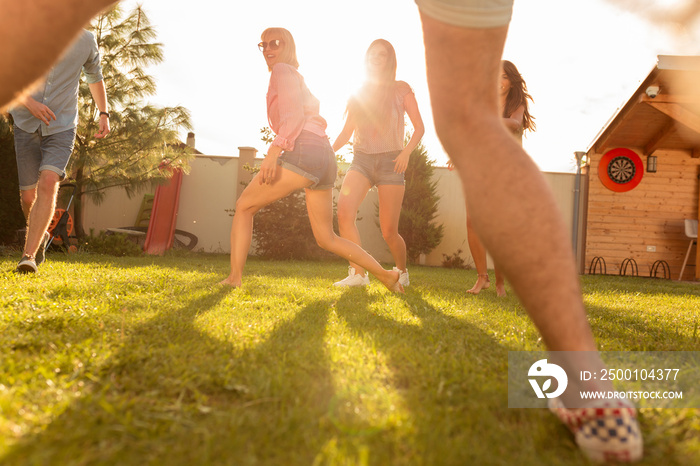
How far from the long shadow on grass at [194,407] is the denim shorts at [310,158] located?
1630 mm

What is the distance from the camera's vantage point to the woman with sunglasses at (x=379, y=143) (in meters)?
4.16

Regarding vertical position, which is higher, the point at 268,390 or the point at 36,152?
the point at 36,152

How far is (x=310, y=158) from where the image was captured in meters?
3.19

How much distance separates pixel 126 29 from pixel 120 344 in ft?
29.7

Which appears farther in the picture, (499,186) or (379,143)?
(379,143)

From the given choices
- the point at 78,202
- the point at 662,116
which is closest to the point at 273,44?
the point at 78,202

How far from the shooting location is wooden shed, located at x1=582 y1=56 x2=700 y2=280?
1209cm

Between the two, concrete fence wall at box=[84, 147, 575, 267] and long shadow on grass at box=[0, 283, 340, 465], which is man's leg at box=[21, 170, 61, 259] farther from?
concrete fence wall at box=[84, 147, 575, 267]

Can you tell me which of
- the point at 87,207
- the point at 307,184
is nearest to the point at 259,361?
the point at 307,184

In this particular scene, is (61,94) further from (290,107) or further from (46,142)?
(290,107)

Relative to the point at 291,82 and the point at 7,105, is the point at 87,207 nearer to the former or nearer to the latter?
the point at 291,82

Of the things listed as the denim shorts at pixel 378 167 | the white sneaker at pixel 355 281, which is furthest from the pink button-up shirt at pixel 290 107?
the white sneaker at pixel 355 281

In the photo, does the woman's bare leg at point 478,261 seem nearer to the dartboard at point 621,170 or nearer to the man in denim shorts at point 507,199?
the man in denim shorts at point 507,199

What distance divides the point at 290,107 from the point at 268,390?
7.60 ft
